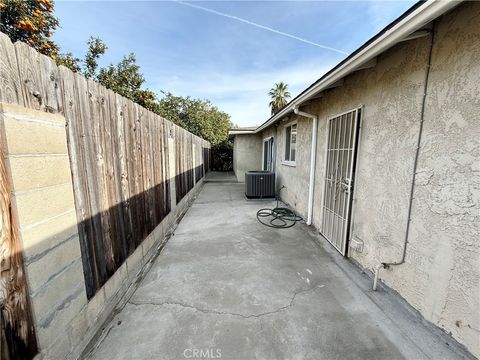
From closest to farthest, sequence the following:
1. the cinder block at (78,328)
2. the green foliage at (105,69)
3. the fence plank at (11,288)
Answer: the fence plank at (11,288) → the cinder block at (78,328) → the green foliage at (105,69)

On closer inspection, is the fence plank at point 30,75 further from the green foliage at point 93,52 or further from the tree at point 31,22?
the green foliage at point 93,52

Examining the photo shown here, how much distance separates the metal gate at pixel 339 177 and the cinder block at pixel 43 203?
3466mm

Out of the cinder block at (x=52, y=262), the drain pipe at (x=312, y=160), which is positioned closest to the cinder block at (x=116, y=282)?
the cinder block at (x=52, y=262)

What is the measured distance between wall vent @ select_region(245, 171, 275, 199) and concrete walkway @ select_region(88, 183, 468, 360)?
3.87 metres

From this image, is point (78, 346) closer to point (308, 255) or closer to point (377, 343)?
point (377, 343)

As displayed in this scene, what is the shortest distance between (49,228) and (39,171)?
0.39 m

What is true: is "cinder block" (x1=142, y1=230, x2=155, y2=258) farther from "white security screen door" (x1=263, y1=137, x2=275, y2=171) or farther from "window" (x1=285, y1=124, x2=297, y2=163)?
"white security screen door" (x1=263, y1=137, x2=275, y2=171)

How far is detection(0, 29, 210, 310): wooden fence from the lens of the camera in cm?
127

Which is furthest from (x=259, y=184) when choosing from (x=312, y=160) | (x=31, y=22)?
(x=31, y=22)

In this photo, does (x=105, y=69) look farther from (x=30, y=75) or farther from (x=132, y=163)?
(x=30, y=75)

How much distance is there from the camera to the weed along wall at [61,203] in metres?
1.17

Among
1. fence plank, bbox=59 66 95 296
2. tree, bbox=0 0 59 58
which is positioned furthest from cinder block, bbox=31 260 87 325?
tree, bbox=0 0 59 58

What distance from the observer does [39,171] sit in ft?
4.33

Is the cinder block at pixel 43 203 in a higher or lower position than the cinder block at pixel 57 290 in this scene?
higher
